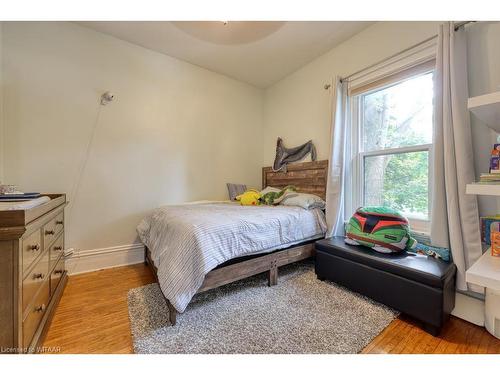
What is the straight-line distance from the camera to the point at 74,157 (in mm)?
2154

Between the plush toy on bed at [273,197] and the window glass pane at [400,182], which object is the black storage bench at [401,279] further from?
the plush toy on bed at [273,197]

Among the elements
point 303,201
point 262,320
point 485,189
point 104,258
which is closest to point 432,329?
point 485,189

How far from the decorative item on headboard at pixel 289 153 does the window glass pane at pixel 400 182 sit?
742mm

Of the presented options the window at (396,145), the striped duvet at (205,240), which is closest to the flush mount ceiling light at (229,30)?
the window at (396,145)

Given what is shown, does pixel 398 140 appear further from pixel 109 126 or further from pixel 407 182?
pixel 109 126

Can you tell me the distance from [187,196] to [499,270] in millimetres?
2828

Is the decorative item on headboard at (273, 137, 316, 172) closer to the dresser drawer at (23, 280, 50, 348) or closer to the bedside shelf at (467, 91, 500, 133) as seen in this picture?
the bedside shelf at (467, 91, 500, 133)

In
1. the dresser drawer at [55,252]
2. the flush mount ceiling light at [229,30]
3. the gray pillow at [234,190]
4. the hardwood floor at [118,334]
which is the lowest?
the hardwood floor at [118,334]

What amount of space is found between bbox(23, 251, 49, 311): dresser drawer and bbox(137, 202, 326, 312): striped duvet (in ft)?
2.08

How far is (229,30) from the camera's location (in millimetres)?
2180

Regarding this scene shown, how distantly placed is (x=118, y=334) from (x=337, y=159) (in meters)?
2.44

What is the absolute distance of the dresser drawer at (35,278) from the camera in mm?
963
